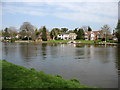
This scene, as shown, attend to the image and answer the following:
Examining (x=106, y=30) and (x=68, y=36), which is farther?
(x=68, y=36)

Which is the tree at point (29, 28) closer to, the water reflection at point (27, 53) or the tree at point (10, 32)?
the tree at point (10, 32)

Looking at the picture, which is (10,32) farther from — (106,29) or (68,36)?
(106,29)

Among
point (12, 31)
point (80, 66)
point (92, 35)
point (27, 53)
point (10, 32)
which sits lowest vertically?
point (80, 66)

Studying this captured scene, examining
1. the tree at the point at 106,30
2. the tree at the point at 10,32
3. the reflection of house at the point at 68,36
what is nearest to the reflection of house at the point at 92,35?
the reflection of house at the point at 68,36

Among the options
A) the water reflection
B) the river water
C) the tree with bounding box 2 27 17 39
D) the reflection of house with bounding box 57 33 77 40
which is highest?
the tree with bounding box 2 27 17 39

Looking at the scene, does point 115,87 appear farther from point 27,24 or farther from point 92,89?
point 27,24

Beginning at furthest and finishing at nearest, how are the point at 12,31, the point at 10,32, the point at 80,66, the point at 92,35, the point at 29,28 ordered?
the point at 92,35 → the point at 10,32 → the point at 12,31 → the point at 29,28 → the point at 80,66

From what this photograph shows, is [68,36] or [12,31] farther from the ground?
[12,31]

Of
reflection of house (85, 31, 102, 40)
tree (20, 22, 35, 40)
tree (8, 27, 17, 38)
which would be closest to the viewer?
tree (20, 22, 35, 40)

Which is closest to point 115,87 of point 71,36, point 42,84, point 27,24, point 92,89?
point 92,89

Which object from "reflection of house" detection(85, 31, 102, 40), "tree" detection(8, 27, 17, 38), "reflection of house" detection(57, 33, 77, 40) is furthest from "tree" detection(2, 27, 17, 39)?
"reflection of house" detection(85, 31, 102, 40)

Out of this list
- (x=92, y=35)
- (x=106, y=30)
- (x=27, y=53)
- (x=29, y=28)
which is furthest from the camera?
(x=92, y=35)

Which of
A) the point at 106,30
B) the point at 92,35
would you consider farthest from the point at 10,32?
the point at 106,30

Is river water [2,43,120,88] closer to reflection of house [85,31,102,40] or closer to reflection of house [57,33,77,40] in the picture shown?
reflection of house [85,31,102,40]
